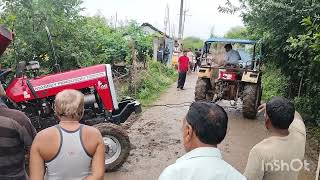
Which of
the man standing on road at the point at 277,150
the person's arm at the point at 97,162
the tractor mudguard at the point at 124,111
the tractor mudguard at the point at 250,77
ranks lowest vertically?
the tractor mudguard at the point at 124,111

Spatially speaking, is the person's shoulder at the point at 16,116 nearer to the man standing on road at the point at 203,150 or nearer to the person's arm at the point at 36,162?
the person's arm at the point at 36,162

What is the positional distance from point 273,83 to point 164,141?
9678 millimetres

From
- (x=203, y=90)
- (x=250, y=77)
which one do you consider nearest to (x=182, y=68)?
(x=203, y=90)

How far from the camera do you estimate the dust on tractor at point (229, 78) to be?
411 inches

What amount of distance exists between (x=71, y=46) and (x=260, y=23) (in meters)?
4.71

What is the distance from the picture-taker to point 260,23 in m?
10.5

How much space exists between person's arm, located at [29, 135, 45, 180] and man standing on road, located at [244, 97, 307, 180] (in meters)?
1.33

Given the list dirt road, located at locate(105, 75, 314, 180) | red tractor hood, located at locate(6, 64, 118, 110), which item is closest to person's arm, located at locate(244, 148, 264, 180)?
dirt road, located at locate(105, 75, 314, 180)

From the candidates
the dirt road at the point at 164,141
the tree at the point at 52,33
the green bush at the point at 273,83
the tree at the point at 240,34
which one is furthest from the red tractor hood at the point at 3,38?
the tree at the point at 240,34

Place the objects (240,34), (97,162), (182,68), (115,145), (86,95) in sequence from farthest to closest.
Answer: (240,34)
(182,68)
(86,95)
(115,145)
(97,162)

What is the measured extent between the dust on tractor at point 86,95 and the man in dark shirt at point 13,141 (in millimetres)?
2900

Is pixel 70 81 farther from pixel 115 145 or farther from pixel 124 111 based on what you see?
pixel 115 145

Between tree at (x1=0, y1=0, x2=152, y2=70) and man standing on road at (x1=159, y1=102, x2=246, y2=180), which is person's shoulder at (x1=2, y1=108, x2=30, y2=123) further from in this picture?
tree at (x1=0, y1=0, x2=152, y2=70)

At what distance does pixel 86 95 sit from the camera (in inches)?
251
